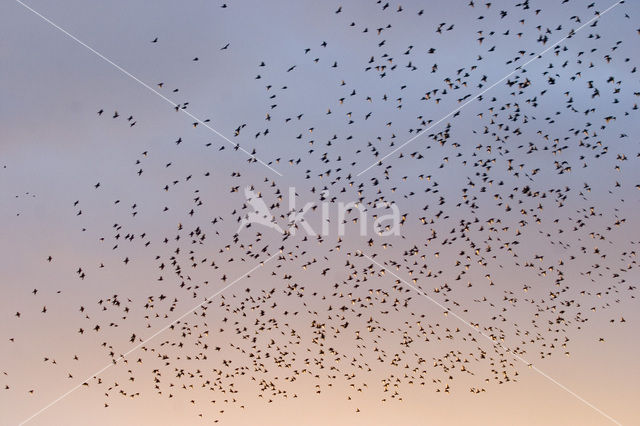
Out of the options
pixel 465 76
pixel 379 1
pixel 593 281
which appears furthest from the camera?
pixel 593 281

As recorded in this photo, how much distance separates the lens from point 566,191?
42.7 m

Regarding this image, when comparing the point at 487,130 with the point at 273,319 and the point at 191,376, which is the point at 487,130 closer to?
the point at 273,319

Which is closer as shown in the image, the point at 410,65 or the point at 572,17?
the point at 572,17

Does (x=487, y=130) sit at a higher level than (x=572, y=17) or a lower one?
lower

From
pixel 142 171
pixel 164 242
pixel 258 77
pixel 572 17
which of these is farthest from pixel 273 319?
pixel 572 17

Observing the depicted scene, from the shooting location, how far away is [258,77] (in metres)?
38.9

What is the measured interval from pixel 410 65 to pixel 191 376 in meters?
21.9

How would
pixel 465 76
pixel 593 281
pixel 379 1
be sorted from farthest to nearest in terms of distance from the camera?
pixel 593 281 < pixel 465 76 < pixel 379 1

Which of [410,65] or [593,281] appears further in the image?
[593,281]

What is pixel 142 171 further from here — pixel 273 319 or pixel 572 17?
pixel 572 17

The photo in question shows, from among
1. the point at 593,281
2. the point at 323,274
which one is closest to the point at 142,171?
the point at 323,274

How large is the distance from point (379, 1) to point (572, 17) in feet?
31.3

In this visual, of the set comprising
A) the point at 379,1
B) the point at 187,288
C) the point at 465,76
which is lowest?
the point at 187,288

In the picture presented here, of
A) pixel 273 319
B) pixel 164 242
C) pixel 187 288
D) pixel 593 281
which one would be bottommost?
pixel 593 281
